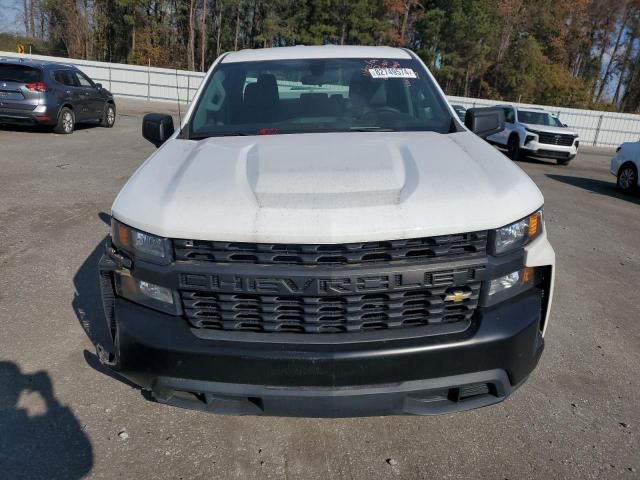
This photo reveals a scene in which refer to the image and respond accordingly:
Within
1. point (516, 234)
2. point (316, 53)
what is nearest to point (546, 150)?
point (316, 53)

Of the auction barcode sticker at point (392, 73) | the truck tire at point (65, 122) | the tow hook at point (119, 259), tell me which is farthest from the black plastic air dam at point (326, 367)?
the truck tire at point (65, 122)

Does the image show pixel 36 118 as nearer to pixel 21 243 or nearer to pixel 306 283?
pixel 21 243

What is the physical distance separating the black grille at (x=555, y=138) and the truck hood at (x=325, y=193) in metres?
14.5

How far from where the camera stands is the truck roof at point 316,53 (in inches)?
160

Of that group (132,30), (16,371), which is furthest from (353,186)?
(132,30)

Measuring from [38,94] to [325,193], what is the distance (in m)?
12.4

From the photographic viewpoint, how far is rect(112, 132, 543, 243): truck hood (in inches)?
84.7

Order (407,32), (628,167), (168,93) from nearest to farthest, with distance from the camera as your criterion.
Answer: (628,167), (168,93), (407,32)

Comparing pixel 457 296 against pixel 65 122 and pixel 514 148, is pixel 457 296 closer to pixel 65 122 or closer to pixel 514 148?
pixel 65 122

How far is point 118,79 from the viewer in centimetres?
3064

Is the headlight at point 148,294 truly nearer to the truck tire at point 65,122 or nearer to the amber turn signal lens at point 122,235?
the amber turn signal lens at point 122,235

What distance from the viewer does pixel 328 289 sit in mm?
2162

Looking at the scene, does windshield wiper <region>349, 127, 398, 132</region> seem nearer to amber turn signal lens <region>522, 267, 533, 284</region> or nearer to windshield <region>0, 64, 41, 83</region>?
amber turn signal lens <region>522, 267, 533, 284</region>

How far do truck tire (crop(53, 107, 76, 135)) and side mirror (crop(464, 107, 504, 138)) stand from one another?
12.0m
